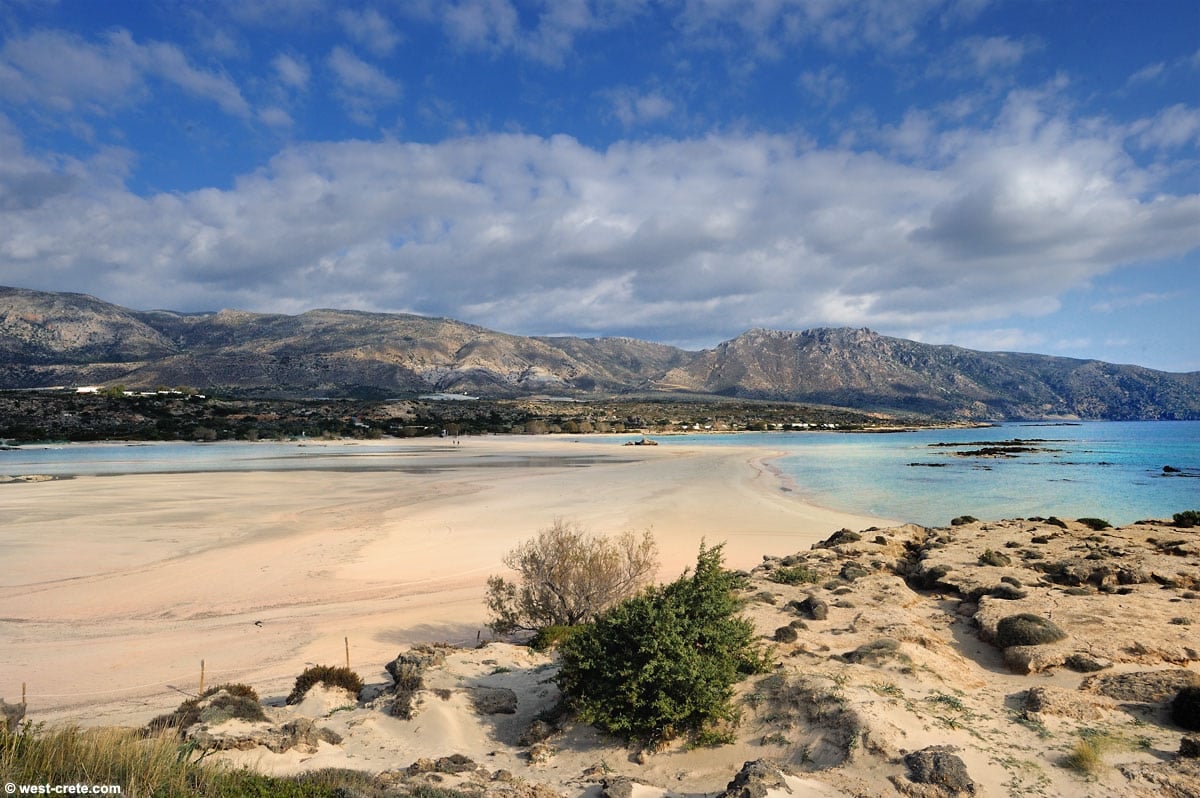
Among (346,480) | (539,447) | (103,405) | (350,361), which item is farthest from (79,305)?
(346,480)

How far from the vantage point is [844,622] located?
436 inches

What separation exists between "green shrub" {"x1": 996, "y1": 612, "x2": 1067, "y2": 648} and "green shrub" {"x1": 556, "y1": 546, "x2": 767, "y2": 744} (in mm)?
4185

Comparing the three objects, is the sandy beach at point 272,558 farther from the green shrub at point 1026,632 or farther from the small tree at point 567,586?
the green shrub at point 1026,632

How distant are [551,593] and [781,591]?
4.95 metres

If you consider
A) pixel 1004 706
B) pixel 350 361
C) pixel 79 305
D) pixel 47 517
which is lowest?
pixel 47 517

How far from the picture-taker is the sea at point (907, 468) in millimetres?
32562

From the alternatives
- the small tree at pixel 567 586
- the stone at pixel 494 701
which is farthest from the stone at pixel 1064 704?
the small tree at pixel 567 586

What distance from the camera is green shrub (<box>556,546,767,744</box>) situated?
23.8 ft

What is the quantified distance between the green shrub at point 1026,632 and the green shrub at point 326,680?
10.2m

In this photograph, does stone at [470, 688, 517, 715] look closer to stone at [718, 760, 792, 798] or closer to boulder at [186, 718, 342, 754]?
boulder at [186, 718, 342, 754]

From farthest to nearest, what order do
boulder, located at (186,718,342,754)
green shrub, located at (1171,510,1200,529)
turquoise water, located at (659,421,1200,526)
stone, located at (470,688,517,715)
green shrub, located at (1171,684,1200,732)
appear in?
turquoise water, located at (659,421,1200,526) < green shrub, located at (1171,510,1200,529) < stone, located at (470,688,517,715) < boulder, located at (186,718,342,754) < green shrub, located at (1171,684,1200,732)

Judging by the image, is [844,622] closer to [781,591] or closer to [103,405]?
[781,591]

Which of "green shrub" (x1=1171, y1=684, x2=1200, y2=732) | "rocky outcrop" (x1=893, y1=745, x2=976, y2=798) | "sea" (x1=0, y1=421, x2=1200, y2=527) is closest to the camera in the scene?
"rocky outcrop" (x1=893, y1=745, x2=976, y2=798)

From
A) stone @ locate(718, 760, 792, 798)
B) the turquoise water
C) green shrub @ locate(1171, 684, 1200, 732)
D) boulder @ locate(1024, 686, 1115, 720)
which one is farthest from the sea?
stone @ locate(718, 760, 792, 798)
